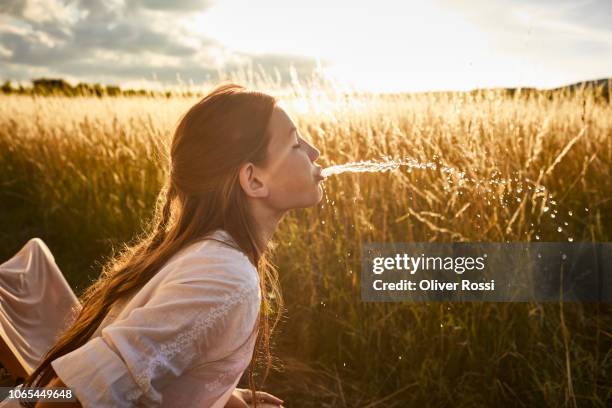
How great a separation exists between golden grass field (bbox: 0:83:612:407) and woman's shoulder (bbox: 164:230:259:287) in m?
1.21

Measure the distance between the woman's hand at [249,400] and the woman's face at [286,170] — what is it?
1.52 ft

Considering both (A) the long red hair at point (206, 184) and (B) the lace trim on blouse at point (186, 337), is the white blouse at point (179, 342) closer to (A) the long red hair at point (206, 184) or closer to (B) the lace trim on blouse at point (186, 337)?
(B) the lace trim on blouse at point (186, 337)

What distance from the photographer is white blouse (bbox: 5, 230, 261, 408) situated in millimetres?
927

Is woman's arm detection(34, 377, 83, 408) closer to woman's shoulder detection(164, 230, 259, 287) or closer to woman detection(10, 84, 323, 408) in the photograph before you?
woman detection(10, 84, 323, 408)

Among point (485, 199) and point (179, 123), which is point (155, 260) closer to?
point (179, 123)

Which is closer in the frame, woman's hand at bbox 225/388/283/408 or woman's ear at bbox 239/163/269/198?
woman's ear at bbox 239/163/269/198

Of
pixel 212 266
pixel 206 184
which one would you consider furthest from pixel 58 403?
pixel 206 184

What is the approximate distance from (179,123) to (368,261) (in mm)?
1714

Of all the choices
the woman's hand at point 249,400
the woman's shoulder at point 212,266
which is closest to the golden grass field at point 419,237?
the woman's hand at point 249,400

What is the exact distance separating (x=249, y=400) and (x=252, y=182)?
1.84ft

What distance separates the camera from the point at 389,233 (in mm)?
2986

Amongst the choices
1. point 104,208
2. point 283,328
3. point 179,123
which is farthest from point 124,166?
point 179,123

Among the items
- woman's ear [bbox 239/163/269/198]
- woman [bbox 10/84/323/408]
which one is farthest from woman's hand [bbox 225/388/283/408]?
woman's ear [bbox 239/163/269/198]

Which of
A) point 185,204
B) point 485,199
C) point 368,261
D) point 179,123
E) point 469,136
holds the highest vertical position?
point 179,123
